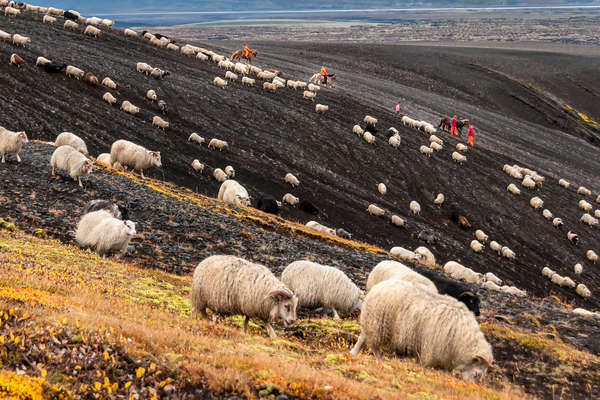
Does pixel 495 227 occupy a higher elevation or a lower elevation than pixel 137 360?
lower

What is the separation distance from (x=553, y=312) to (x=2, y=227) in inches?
787

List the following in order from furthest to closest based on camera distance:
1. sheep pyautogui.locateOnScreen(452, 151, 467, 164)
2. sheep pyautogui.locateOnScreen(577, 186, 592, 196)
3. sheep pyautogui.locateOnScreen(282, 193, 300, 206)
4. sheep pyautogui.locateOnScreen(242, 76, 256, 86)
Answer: sheep pyautogui.locateOnScreen(242, 76, 256, 86) → sheep pyautogui.locateOnScreen(577, 186, 592, 196) → sheep pyautogui.locateOnScreen(452, 151, 467, 164) → sheep pyautogui.locateOnScreen(282, 193, 300, 206)

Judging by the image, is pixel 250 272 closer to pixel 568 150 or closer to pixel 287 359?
pixel 287 359

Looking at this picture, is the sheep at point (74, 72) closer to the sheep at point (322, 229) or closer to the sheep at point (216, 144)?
the sheep at point (216, 144)

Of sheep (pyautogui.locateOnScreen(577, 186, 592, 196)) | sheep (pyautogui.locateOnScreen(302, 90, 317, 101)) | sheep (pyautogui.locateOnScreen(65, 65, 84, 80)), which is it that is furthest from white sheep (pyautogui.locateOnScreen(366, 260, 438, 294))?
sheep (pyautogui.locateOnScreen(577, 186, 592, 196))

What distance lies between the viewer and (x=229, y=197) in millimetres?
32719

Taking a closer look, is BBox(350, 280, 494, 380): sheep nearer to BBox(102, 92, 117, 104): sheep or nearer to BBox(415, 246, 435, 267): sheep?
BBox(415, 246, 435, 267): sheep

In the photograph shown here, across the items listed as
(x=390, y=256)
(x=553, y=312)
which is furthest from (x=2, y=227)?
(x=553, y=312)

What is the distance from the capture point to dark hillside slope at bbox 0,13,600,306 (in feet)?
123

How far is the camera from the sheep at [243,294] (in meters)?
12.2

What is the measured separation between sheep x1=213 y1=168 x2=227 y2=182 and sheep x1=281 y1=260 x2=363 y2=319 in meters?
21.7

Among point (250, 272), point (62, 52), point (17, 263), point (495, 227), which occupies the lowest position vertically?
point (495, 227)

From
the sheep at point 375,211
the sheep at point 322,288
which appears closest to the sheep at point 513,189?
the sheep at point 375,211

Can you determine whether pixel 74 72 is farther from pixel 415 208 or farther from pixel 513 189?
pixel 513 189
